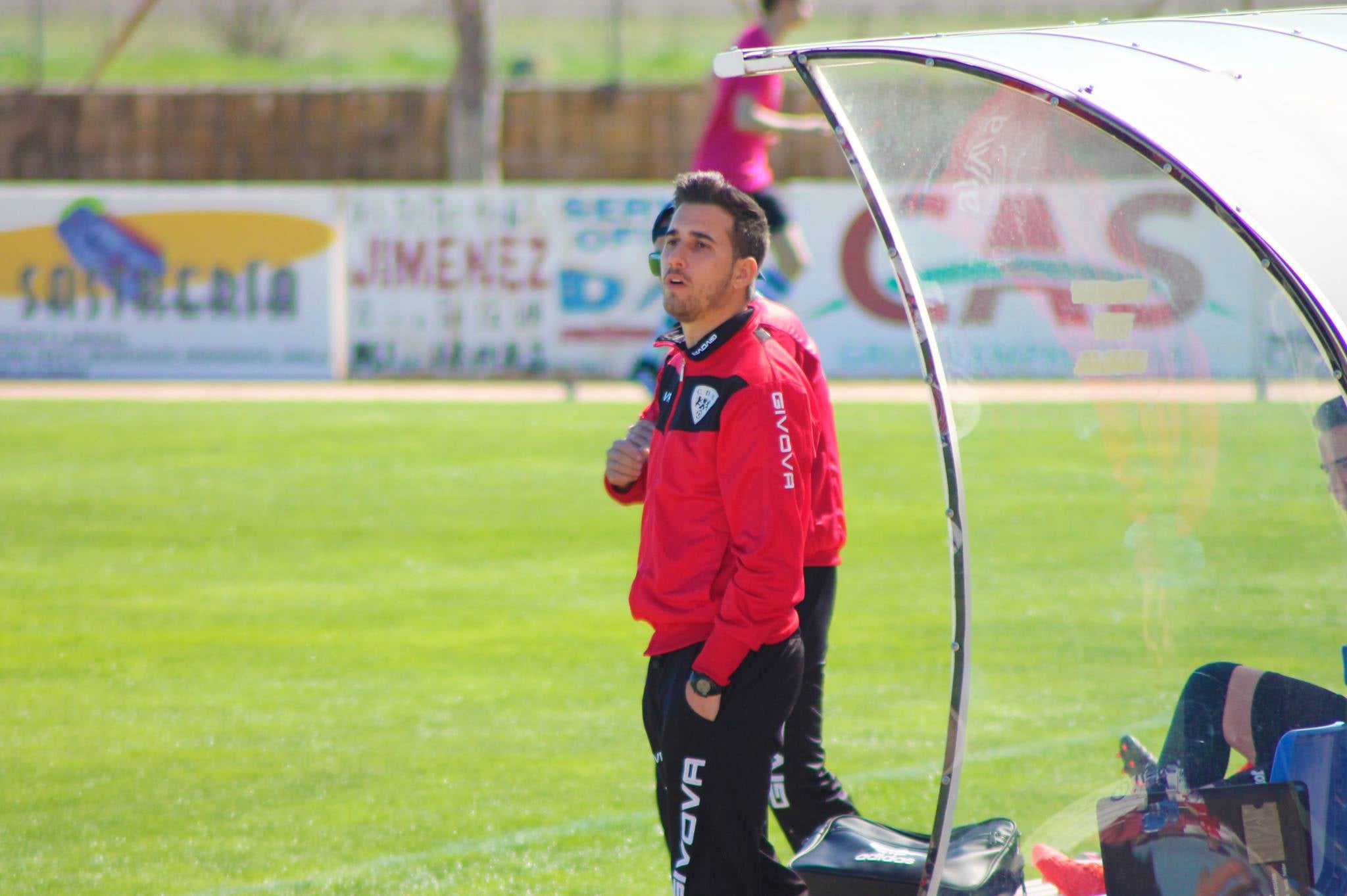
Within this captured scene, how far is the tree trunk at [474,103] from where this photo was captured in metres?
21.2

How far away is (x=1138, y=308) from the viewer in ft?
9.93

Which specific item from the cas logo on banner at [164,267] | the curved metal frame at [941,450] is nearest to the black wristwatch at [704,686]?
the curved metal frame at [941,450]

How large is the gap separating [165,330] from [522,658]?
460 inches

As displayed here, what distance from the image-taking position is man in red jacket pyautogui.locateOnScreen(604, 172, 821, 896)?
9.92 ft

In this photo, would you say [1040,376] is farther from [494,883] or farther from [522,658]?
[522,658]

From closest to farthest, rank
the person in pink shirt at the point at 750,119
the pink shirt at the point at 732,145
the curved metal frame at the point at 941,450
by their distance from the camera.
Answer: the curved metal frame at the point at 941,450 < the person in pink shirt at the point at 750,119 < the pink shirt at the point at 732,145

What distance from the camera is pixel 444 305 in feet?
55.4

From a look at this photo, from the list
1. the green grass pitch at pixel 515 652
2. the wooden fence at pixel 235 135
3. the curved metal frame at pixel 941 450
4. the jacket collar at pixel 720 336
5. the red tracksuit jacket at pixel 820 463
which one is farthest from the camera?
the wooden fence at pixel 235 135

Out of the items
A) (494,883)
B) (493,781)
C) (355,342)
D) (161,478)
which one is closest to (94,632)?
(493,781)

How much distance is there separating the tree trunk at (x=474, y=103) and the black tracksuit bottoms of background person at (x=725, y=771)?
18.9 m

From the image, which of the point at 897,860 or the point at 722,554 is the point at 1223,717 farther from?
the point at 722,554

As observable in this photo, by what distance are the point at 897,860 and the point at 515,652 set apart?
306 centimetres

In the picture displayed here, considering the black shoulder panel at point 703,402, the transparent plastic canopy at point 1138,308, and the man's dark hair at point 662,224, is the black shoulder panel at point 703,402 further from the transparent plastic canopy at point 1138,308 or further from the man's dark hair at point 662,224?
the man's dark hair at point 662,224

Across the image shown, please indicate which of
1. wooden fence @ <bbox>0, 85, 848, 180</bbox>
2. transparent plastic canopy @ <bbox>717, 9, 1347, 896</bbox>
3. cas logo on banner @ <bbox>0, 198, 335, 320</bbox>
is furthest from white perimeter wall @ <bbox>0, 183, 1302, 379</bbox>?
transparent plastic canopy @ <bbox>717, 9, 1347, 896</bbox>
